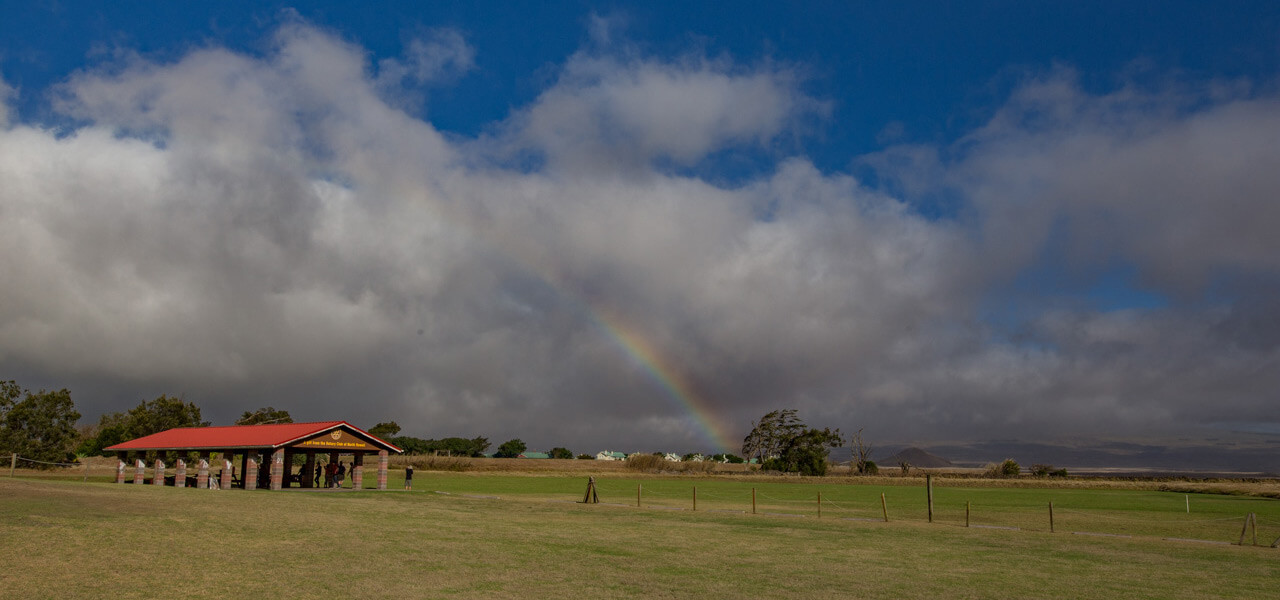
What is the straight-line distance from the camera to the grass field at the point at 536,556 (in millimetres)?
14102

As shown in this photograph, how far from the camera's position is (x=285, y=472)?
5459 centimetres

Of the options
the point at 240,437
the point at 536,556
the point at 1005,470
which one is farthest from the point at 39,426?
the point at 1005,470

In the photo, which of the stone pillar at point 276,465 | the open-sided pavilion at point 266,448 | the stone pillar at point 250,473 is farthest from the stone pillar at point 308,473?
the stone pillar at point 276,465

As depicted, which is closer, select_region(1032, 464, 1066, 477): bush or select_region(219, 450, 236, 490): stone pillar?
select_region(219, 450, 236, 490): stone pillar

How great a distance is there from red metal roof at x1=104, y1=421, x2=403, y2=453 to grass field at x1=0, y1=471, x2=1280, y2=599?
56.4 ft

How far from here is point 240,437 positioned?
169ft

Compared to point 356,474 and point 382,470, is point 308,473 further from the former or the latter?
point 382,470

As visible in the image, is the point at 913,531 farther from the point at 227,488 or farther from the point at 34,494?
the point at 227,488

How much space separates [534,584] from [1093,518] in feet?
127

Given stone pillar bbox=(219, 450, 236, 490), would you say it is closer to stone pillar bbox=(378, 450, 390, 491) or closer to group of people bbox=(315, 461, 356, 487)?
group of people bbox=(315, 461, 356, 487)

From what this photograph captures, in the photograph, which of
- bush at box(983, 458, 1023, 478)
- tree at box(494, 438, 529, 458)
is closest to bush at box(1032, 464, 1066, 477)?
bush at box(983, 458, 1023, 478)

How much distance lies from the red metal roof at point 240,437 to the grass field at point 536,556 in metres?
17.2

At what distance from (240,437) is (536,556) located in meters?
40.0

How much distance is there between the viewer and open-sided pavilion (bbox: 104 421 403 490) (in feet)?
156
